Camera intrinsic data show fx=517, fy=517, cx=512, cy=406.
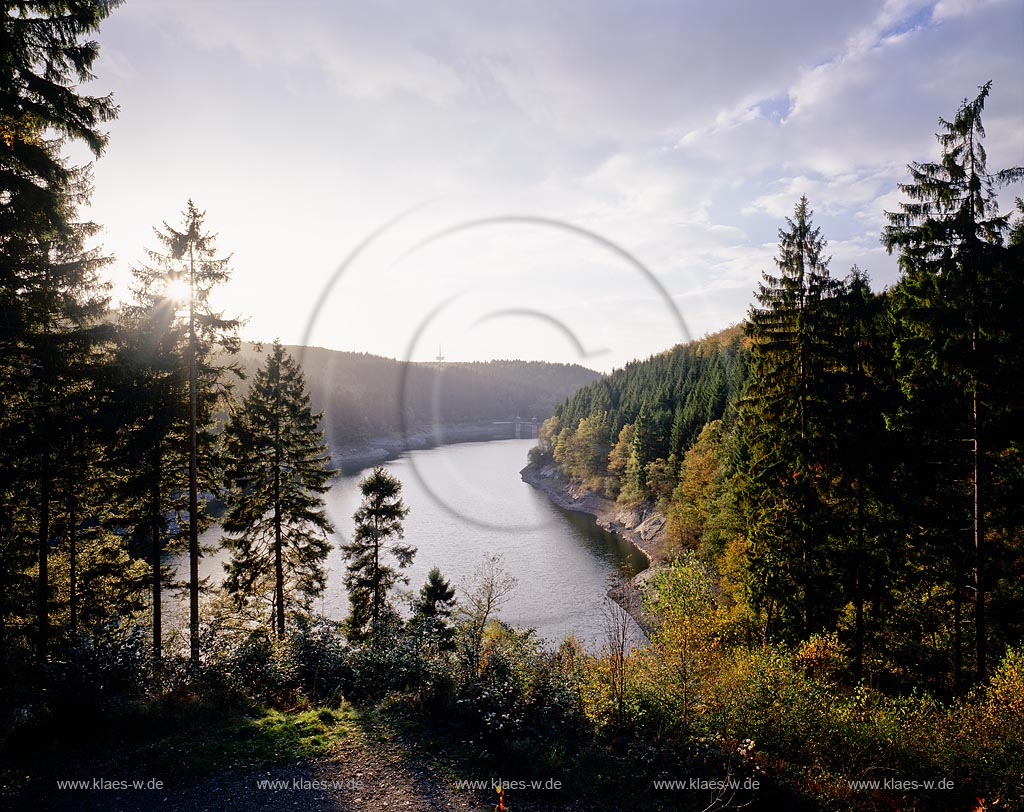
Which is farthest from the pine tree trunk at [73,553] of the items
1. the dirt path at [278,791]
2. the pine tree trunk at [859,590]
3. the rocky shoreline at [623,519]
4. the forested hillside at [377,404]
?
the forested hillside at [377,404]

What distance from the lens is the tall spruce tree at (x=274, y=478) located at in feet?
63.3

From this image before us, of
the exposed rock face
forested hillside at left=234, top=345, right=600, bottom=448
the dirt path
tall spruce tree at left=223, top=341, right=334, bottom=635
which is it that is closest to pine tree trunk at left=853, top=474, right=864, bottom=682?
the dirt path

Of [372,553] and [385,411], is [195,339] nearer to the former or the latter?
[372,553]

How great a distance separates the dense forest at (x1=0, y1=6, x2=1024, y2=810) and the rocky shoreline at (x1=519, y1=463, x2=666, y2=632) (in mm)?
16554

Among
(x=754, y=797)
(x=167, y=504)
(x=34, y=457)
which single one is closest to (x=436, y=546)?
(x=167, y=504)

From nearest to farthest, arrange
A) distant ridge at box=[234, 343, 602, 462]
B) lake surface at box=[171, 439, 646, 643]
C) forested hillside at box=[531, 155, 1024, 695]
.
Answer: forested hillside at box=[531, 155, 1024, 695] < lake surface at box=[171, 439, 646, 643] < distant ridge at box=[234, 343, 602, 462]

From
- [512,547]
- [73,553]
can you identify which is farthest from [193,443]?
[512,547]

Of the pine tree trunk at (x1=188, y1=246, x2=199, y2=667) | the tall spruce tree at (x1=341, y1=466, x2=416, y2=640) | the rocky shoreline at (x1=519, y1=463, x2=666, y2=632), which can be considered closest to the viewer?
the pine tree trunk at (x1=188, y1=246, x2=199, y2=667)

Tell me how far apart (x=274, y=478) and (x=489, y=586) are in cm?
914

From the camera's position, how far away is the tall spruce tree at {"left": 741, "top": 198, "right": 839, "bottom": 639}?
15211 millimetres

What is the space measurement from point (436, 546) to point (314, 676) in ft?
106

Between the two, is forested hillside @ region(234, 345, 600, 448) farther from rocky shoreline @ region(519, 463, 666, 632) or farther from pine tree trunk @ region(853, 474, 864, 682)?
pine tree trunk @ region(853, 474, 864, 682)

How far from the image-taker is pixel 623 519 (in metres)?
55.4

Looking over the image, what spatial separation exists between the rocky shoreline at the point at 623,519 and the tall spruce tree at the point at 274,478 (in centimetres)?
2117
